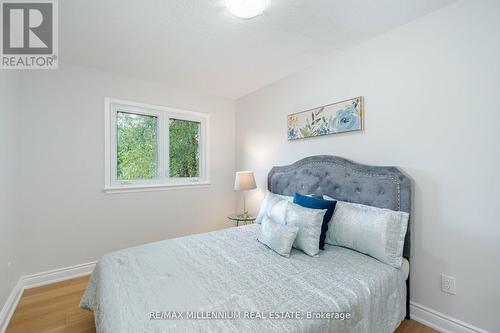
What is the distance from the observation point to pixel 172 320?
1.03 meters

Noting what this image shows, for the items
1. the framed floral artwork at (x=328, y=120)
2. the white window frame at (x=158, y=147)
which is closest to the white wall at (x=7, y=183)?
the white window frame at (x=158, y=147)

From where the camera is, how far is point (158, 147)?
3.16 metres

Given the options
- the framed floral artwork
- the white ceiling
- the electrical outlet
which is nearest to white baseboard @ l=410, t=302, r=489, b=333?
the electrical outlet

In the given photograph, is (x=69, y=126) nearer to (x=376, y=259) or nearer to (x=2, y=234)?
(x=2, y=234)

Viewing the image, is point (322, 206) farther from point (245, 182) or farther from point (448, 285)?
point (245, 182)

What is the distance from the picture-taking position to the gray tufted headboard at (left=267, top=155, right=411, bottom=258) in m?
1.83

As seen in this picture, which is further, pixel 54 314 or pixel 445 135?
pixel 54 314

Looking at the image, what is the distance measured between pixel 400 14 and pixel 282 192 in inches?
79.7

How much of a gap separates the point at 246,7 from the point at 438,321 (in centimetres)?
273

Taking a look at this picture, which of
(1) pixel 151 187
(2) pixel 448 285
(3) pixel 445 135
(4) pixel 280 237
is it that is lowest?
(2) pixel 448 285

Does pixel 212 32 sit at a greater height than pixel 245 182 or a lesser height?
greater

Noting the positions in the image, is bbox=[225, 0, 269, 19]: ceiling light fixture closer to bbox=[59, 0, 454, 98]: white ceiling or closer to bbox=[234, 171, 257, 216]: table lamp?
bbox=[59, 0, 454, 98]: white ceiling

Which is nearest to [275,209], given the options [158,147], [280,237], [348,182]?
[280,237]

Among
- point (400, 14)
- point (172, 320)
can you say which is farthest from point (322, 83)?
point (172, 320)
